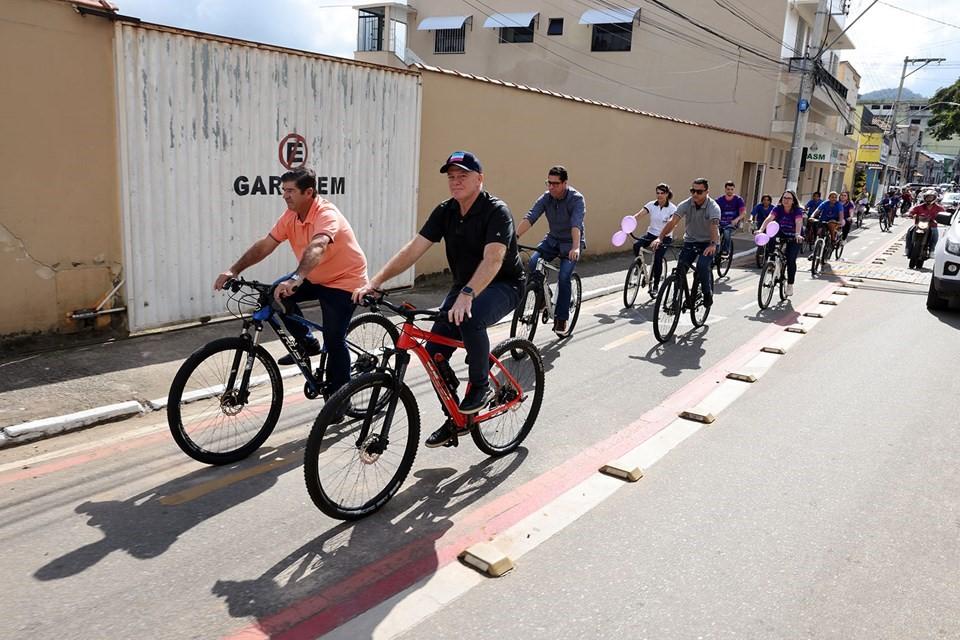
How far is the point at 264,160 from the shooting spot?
316 inches

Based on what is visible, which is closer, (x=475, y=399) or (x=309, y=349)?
(x=475, y=399)

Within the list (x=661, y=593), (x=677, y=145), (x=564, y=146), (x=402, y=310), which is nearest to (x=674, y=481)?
(x=661, y=593)

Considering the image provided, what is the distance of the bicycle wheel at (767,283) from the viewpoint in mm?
10516

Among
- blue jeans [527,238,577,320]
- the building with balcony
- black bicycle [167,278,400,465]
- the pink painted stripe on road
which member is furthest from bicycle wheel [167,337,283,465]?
the building with balcony

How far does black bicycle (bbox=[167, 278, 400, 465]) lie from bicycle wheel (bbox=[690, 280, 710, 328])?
5179 mm

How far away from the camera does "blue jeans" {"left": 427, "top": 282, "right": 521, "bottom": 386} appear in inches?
165

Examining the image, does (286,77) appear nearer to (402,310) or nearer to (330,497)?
(402,310)

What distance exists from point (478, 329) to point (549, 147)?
10.1 meters

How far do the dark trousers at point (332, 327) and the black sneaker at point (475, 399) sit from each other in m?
0.98

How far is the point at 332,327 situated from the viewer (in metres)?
4.75

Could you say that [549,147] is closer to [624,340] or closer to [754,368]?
[624,340]

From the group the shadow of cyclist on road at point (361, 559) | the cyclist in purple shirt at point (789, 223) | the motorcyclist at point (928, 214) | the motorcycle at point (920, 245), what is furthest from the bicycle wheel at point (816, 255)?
the shadow of cyclist on road at point (361, 559)

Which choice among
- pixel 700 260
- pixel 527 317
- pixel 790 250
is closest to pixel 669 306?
pixel 700 260

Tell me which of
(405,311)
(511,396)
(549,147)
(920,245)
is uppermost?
(549,147)
